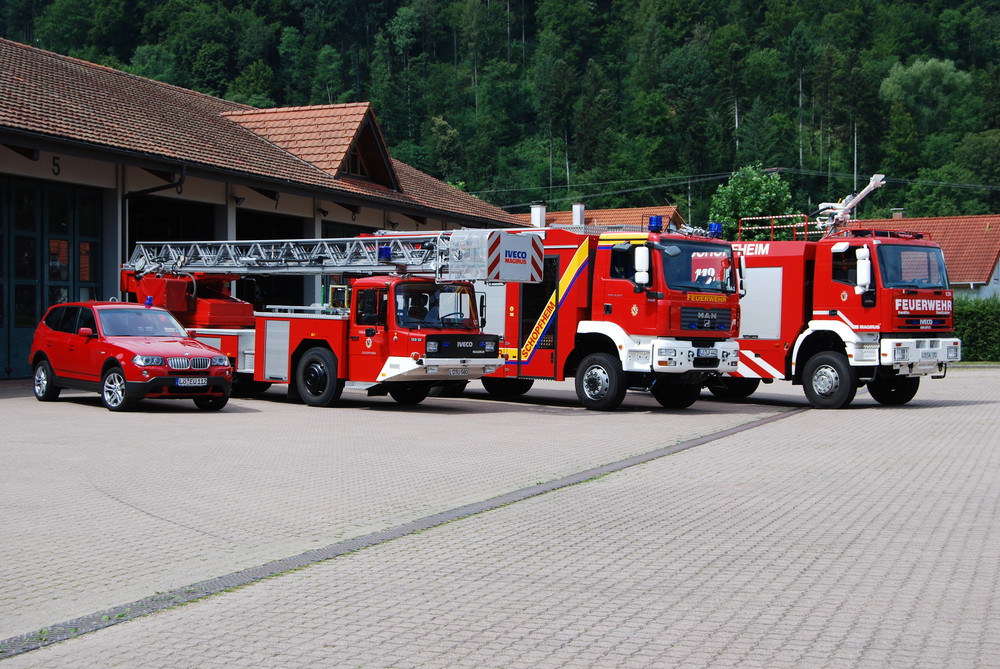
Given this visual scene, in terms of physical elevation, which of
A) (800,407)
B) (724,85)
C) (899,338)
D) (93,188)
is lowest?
(800,407)

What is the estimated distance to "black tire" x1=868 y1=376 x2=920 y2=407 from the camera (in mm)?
21297

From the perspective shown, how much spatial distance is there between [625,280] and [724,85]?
336 ft

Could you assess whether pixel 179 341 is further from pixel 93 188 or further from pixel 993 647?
pixel 993 647

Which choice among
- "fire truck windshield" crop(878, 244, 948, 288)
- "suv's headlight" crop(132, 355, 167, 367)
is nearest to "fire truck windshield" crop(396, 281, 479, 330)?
"suv's headlight" crop(132, 355, 167, 367)

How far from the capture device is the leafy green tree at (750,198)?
70562 millimetres

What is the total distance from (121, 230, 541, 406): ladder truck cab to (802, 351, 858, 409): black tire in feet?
17.9

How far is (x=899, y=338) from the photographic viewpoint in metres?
19.6

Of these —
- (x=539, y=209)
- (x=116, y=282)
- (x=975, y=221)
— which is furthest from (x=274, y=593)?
(x=975, y=221)

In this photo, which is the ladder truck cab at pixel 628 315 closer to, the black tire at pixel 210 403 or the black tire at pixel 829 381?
the black tire at pixel 829 381

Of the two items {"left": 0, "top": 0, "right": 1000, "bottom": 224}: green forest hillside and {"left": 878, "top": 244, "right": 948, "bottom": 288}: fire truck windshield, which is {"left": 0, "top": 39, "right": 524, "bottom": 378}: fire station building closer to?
{"left": 878, "top": 244, "right": 948, "bottom": 288}: fire truck windshield

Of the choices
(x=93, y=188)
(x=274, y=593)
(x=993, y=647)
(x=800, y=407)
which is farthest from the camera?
(x=93, y=188)

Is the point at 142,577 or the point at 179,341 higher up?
the point at 179,341

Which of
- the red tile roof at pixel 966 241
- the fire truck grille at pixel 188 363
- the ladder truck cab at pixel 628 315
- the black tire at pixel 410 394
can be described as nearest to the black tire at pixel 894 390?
the ladder truck cab at pixel 628 315

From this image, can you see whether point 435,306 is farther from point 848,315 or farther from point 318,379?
point 848,315
